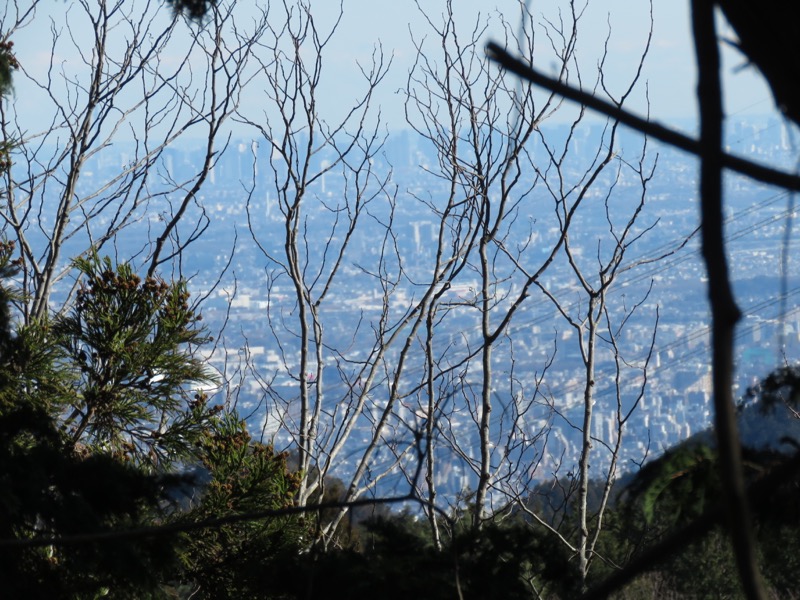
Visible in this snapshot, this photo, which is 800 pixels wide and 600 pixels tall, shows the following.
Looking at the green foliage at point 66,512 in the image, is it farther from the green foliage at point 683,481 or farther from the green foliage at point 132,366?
the green foliage at point 683,481

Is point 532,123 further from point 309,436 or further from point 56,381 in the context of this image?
point 56,381

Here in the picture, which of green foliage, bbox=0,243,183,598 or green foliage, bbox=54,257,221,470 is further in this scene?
green foliage, bbox=54,257,221,470

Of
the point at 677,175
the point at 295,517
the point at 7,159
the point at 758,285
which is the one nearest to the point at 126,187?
the point at 7,159

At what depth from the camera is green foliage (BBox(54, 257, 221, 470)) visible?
4.00m

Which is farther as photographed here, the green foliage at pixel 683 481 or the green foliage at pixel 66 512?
the green foliage at pixel 66 512

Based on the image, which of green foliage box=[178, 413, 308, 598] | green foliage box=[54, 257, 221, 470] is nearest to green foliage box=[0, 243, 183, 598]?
green foliage box=[178, 413, 308, 598]

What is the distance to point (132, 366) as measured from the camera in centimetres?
399

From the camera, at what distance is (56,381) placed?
378 centimetres

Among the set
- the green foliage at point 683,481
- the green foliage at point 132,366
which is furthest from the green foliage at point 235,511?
the green foliage at point 683,481

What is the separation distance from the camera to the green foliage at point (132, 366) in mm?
4004

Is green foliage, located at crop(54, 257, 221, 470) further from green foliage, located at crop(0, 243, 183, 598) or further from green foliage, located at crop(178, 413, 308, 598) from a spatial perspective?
green foliage, located at crop(0, 243, 183, 598)

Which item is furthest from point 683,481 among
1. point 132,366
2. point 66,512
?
point 132,366

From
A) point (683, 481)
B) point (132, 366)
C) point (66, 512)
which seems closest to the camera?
point (683, 481)

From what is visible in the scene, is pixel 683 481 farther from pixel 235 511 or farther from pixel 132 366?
pixel 132 366
